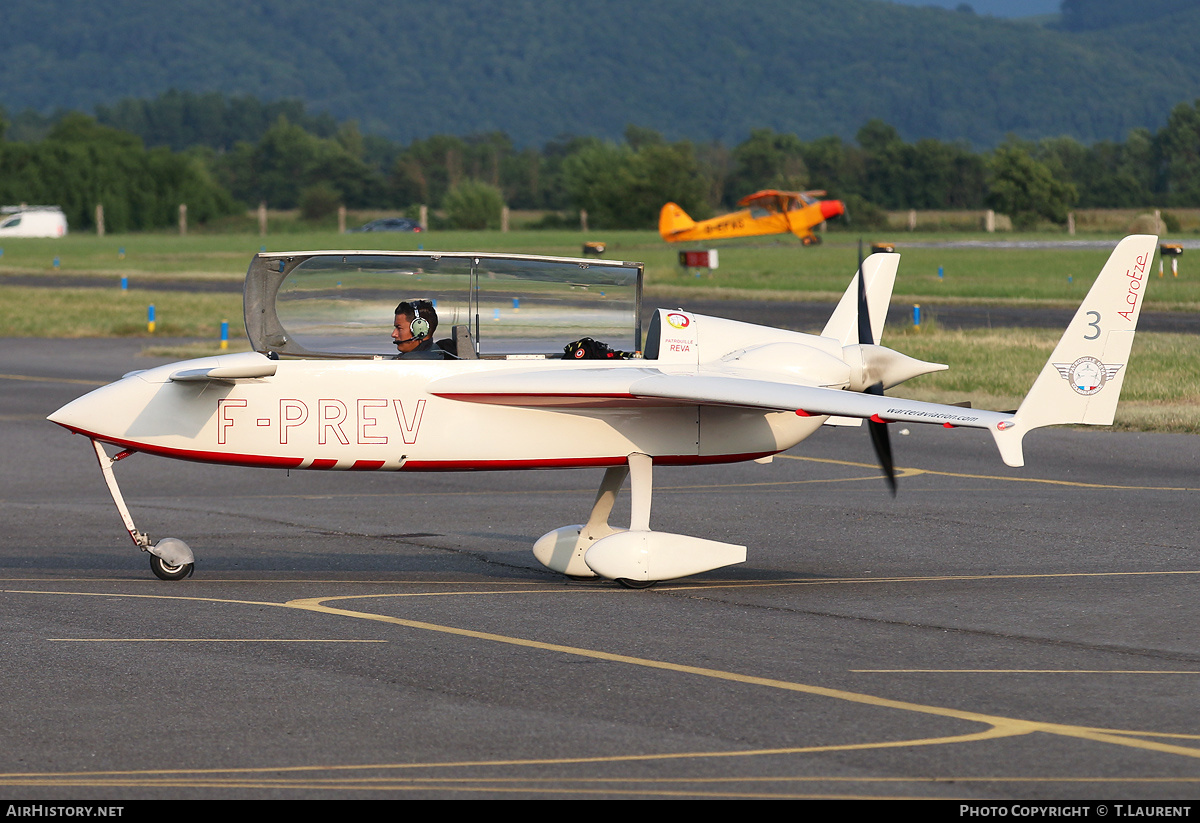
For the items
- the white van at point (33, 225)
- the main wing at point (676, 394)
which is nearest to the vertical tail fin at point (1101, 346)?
the main wing at point (676, 394)

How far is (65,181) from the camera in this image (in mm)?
113438

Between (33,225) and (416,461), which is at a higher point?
(416,461)

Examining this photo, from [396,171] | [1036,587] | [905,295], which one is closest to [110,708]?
[1036,587]

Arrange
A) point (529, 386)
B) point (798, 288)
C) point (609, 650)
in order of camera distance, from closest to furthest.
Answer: point (609, 650), point (529, 386), point (798, 288)

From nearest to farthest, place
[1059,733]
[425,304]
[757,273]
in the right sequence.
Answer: [1059,733] < [425,304] < [757,273]

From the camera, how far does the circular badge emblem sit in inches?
392

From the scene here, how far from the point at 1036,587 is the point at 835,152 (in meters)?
156

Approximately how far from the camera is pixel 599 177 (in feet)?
372

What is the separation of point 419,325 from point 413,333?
0.26 feet

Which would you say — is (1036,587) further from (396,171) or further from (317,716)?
(396,171)

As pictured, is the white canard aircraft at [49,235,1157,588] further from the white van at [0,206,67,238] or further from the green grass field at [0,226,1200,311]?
the white van at [0,206,67,238]

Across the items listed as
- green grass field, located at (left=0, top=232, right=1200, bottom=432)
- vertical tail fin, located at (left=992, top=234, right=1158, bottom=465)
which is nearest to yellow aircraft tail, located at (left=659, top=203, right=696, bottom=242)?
green grass field, located at (left=0, top=232, right=1200, bottom=432)

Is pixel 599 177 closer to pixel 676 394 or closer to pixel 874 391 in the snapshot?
pixel 874 391

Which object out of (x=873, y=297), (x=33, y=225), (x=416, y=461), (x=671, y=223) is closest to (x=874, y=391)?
(x=873, y=297)
